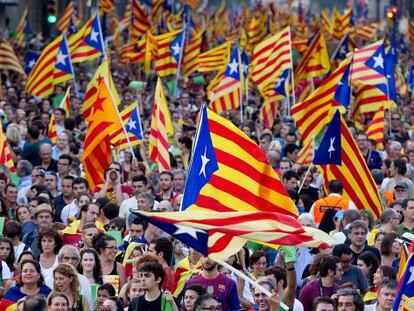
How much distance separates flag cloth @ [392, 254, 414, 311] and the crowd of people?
0.79 meters

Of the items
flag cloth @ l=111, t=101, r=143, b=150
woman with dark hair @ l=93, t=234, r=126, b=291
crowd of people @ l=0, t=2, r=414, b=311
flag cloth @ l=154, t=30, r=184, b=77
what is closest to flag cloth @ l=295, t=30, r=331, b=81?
flag cloth @ l=154, t=30, r=184, b=77

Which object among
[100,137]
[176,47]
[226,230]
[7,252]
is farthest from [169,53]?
[226,230]

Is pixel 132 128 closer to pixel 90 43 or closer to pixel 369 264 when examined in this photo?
pixel 90 43

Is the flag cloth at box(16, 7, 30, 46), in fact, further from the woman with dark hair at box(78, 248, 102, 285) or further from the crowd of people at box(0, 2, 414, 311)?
the woman with dark hair at box(78, 248, 102, 285)

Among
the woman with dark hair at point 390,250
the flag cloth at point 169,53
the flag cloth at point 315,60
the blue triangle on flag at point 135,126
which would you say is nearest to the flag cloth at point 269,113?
the flag cloth at point 315,60

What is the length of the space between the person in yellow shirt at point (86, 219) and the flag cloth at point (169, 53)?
15479 millimetres

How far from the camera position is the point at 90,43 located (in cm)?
2938

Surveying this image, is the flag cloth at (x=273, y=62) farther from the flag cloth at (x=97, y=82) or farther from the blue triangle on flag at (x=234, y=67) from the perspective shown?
the flag cloth at (x=97, y=82)

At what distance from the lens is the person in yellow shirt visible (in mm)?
Result: 15430

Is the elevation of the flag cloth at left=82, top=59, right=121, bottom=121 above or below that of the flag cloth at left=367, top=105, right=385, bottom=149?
above

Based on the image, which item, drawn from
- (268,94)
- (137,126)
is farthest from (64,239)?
(268,94)

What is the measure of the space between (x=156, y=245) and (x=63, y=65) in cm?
1364

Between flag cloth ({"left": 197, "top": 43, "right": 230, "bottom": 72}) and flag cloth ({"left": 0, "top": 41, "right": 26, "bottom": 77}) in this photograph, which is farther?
flag cloth ({"left": 197, "top": 43, "right": 230, "bottom": 72})

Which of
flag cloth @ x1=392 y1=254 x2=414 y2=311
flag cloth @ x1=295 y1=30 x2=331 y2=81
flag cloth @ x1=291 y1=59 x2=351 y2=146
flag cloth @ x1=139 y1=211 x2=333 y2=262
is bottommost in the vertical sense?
flag cloth @ x1=295 y1=30 x2=331 y2=81
